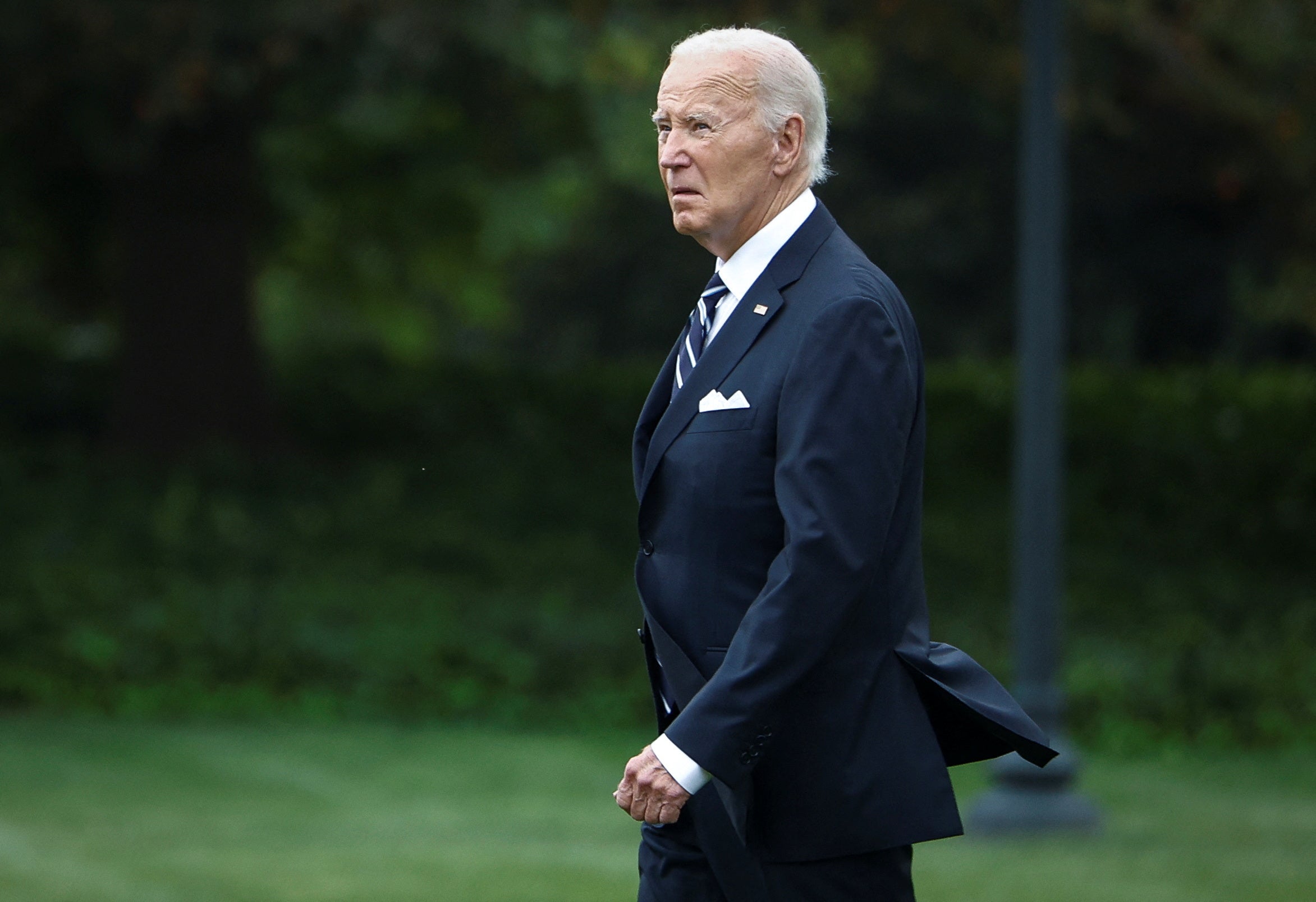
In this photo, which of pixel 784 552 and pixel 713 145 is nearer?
pixel 784 552

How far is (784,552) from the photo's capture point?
2.72 meters

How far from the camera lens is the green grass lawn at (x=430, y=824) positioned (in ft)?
22.5

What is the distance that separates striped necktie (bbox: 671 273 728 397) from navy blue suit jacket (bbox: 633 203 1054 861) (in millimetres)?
76

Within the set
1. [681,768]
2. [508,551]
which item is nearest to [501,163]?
[508,551]

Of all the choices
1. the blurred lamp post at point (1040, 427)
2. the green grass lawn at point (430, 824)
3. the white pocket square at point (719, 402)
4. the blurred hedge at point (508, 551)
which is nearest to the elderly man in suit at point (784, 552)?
the white pocket square at point (719, 402)

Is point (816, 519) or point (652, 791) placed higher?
point (816, 519)

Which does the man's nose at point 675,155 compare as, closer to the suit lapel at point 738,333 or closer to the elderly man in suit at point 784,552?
the elderly man in suit at point 784,552

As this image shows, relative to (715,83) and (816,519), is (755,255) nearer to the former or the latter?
(715,83)

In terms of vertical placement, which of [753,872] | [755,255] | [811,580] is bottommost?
[753,872]

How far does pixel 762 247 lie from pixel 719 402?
287 mm

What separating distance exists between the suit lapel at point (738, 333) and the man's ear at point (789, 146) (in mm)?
88

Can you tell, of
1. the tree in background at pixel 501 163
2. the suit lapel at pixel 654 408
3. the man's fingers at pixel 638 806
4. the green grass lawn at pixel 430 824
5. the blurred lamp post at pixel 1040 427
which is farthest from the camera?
the tree in background at pixel 501 163

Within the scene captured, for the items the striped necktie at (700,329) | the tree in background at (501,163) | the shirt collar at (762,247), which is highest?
the tree in background at (501,163)

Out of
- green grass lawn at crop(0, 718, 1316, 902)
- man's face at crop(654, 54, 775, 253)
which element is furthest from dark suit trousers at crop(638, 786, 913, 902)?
green grass lawn at crop(0, 718, 1316, 902)
